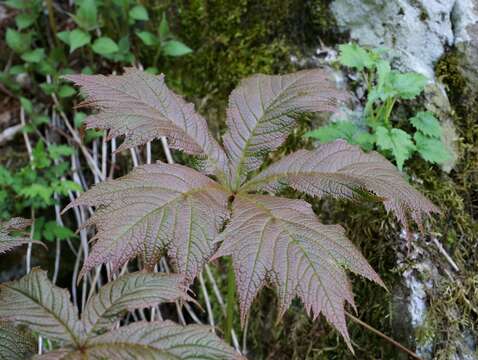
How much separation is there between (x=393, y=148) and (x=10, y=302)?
50.0 inches

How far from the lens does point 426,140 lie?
1.88 meters

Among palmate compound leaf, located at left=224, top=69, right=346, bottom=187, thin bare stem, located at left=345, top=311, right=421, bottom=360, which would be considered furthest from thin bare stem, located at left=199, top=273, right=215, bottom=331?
palmate compound leaf, located at left=224, top=69, right=346, bottom=187

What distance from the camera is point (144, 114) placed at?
1.49m

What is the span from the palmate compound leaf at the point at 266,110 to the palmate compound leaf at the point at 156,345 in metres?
0.51

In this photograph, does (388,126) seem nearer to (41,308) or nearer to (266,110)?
(266,110)

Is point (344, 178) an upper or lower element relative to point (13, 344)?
upper

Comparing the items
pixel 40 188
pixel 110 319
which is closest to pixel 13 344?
pixel 110 319

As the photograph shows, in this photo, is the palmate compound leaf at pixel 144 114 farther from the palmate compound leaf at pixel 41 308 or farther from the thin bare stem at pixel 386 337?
the thin bare stem at pixel 386 337

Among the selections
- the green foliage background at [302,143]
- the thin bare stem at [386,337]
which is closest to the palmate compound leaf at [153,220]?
the thin bare stem at [386,337]

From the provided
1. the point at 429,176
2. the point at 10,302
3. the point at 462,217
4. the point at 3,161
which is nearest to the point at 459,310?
the point at 462,217

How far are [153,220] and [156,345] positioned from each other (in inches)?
11.4

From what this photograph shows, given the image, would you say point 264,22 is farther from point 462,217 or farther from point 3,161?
point 3,161

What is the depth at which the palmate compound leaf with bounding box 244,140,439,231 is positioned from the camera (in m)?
1.40

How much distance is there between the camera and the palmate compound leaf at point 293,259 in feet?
3.72
